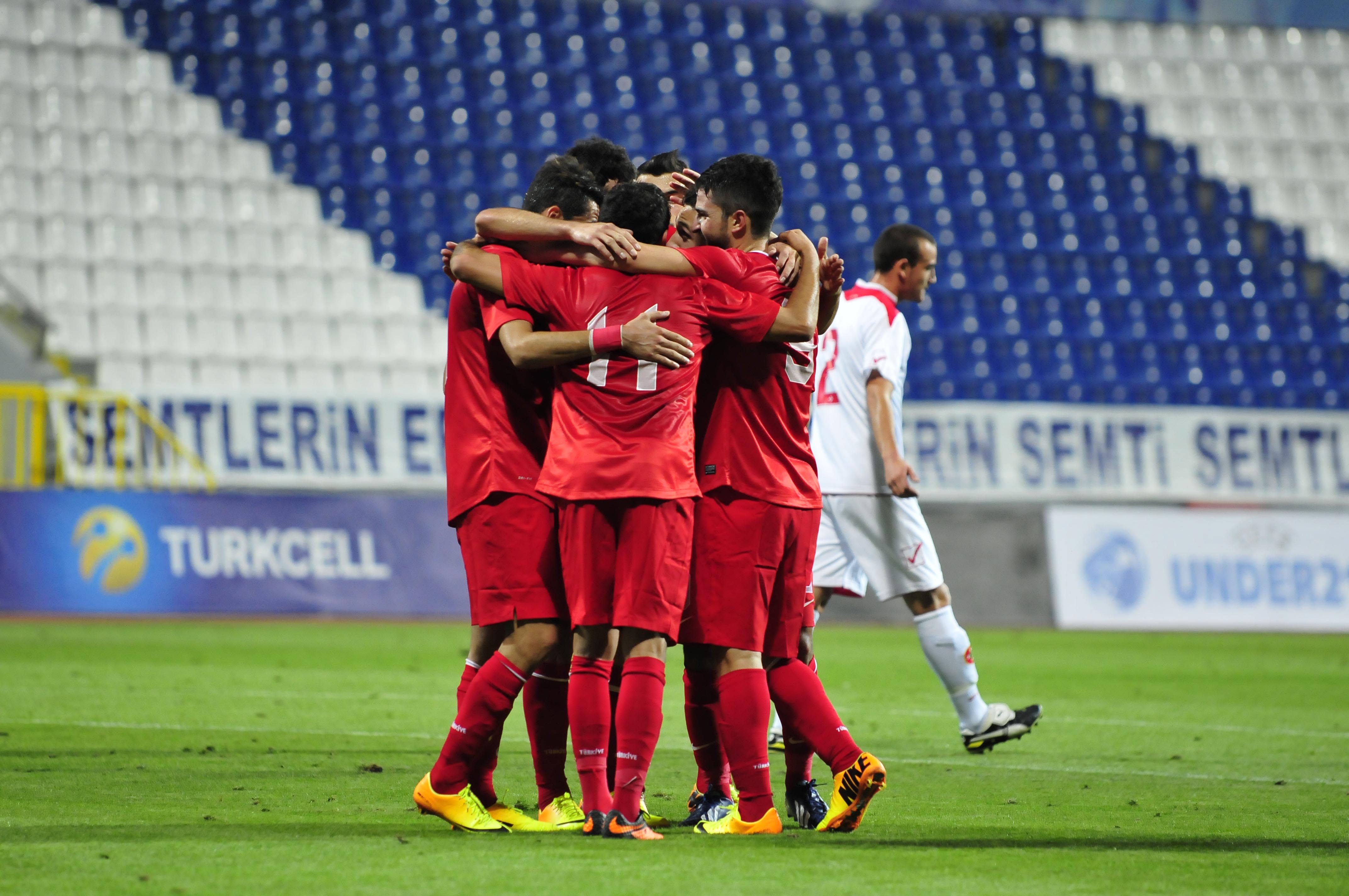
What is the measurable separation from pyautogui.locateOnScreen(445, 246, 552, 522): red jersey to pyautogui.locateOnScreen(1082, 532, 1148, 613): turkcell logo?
10.8m

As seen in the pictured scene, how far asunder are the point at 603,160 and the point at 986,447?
12369 millimetres

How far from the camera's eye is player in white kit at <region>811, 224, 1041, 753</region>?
632 centimetres

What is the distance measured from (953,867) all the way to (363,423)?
12201 millimetres

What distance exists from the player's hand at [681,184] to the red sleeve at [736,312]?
0.61m

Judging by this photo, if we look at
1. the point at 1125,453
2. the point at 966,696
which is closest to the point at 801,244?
the point at 966,696

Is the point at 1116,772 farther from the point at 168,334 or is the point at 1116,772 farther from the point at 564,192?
the point at 168,334

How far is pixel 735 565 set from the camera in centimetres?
419

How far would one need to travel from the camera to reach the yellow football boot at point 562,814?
169 inches

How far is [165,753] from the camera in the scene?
5.71 metres

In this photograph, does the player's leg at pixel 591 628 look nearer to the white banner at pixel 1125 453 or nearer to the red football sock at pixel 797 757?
the red football sock at pixel 797 757

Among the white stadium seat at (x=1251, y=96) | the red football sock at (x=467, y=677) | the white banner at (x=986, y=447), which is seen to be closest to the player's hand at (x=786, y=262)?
the red football sock at (x=467, y=677)

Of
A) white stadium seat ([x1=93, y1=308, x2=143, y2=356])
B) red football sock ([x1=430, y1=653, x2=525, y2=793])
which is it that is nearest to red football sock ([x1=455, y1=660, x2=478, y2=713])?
red football sock ([x1=430, y1=653, x2=525, y2=793])

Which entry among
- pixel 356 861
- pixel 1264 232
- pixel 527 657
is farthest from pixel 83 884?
pixel 1264 232

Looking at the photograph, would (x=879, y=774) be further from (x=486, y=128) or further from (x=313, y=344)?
(x=486, y=128)
